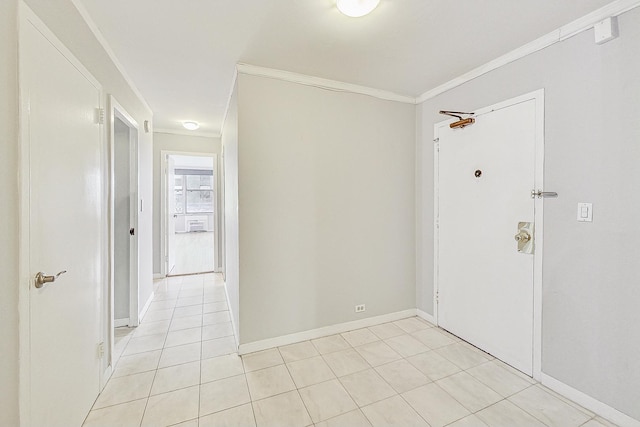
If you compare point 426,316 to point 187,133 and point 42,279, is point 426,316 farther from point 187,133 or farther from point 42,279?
point 187,133

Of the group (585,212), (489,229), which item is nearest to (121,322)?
(489,229)

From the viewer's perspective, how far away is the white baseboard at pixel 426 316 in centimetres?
293

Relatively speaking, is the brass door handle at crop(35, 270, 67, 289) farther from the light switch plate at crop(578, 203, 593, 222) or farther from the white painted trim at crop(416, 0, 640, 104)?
the white painted trim at crop(416, 0, 640, 104)

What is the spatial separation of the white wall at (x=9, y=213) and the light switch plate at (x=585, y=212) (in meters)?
2.95

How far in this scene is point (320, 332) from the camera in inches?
105

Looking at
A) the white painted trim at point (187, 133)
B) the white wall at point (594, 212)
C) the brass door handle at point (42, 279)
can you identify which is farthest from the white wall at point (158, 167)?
the white wall at point (594, 212)

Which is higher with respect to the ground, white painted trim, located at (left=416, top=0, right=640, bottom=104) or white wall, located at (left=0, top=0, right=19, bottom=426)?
white painted trim, located at (left=416, top=0, right=640, bottom=104)

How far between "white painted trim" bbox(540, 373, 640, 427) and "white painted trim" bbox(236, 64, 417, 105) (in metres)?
2.70

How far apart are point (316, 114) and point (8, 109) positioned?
79.2 inches

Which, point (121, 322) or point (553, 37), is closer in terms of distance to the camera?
Answer: point (553, 37)

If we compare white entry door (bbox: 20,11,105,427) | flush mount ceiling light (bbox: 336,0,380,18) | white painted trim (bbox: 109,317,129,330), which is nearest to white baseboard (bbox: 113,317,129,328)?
white painted trim (bbox: 109,317,129,330)

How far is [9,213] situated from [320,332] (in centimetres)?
231

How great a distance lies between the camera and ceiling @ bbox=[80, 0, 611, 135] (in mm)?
1675

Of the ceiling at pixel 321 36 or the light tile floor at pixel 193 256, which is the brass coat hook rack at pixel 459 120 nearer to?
the ceiling at pixel 321 36
